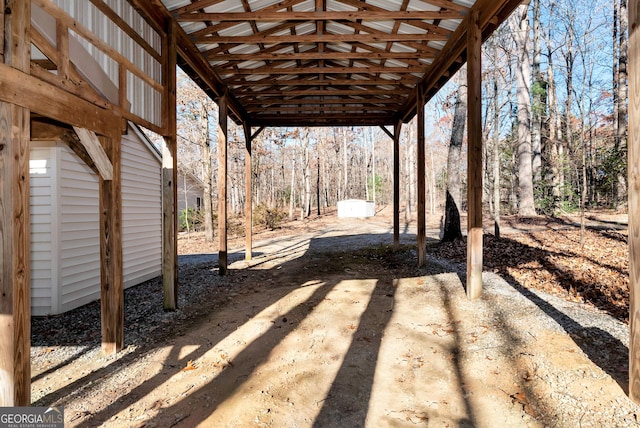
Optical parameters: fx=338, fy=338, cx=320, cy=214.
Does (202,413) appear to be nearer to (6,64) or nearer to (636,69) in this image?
A: (6,64)

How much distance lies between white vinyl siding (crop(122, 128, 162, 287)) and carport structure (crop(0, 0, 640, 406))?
1762 millimetres

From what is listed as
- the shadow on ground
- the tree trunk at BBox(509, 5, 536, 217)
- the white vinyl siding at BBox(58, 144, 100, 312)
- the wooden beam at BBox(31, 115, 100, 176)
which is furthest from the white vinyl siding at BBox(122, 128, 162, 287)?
the tree trunk at BBox(509, 5, 536, 217)

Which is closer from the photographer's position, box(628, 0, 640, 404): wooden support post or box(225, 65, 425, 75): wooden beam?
box(628, 0, 640, 404): wooden support post

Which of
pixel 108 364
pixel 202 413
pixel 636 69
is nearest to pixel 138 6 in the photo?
pixel 108 364

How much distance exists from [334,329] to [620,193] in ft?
50.8

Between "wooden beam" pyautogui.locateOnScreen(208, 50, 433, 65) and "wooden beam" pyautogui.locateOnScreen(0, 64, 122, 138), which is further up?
"wooden beam" pyautogui.locateOnScreen(208, 50, 433, 65)

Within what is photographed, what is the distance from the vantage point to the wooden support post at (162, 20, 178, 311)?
4.75m

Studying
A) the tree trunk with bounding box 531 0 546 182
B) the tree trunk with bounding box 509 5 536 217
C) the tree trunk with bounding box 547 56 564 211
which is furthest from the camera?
the tree trunk with bounding box 531 0 546 182

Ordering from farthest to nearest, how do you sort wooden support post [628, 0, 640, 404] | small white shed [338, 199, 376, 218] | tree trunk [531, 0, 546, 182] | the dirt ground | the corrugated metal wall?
small white shed [338, 199, 376, 218] < tree trunk [531, 0, 546, 182] < the corrugated metal wall < the dirt ground < wooden support post [628, 0, 640, 404]

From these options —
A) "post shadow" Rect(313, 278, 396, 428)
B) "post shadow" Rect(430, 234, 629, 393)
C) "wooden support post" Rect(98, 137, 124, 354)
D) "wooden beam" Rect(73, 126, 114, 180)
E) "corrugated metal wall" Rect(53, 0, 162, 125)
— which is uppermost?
"corrugated metal wall" Rect(53, 0, 162, 125)

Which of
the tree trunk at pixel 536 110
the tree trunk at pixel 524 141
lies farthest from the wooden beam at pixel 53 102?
the tree trunk at pixel 536 110

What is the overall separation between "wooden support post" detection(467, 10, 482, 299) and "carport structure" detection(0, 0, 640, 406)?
0.05ft

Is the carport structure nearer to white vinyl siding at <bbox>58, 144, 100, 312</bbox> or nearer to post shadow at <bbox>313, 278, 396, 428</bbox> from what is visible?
post shadow at <bbox>313, 278, 396, 428</bbox>

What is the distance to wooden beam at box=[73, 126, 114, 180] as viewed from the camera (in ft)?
10.1
